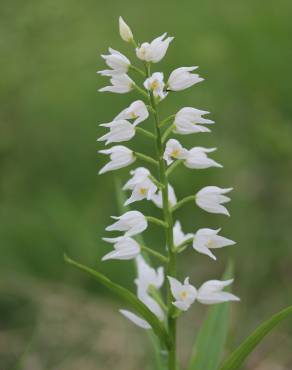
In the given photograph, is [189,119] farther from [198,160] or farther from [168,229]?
[168,229]

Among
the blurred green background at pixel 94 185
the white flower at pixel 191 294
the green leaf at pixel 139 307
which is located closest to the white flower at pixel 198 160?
the white flower at pixel 191 294

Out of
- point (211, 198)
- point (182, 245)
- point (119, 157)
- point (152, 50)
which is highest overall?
point (152, 50)

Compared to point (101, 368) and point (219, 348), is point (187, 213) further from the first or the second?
point (219, 348)

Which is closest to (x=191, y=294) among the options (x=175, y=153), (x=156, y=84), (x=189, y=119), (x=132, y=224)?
(x=132, y=224)

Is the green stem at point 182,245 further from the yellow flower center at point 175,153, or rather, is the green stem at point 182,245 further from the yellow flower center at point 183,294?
the yellow flower center at point 175,153

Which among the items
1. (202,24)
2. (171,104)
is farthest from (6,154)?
(202,24)

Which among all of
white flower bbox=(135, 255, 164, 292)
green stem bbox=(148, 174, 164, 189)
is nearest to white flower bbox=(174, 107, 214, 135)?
green stem bbox=(148, 174, 164, 189)

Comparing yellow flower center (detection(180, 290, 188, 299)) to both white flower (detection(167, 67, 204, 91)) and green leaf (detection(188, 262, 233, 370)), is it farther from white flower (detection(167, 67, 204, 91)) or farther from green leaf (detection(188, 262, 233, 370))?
white flower (detection(167, 67, 204, 91))

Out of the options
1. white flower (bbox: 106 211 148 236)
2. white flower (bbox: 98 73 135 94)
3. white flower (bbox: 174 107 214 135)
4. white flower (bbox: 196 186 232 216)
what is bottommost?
white flower (bbox: 106 211 148 236)
